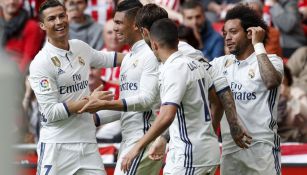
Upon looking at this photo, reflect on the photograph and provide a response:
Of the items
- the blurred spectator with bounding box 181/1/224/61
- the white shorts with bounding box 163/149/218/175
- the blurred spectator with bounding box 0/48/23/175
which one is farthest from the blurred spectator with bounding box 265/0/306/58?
the blurred spectator with bounding box 0/48/23/175

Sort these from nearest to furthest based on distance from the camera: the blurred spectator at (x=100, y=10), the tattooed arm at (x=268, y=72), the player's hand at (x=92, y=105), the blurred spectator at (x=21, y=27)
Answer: the player's hand at (x=92, y=105) < the tattooed arm at (x=268, y=72) < the blurred spectator at (x=21, y=27) < the blurred spectator at (x=100, y=10)

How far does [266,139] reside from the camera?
5809mm

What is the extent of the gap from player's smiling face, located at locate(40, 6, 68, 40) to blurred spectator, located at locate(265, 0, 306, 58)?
552cm

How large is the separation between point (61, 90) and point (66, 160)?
601mm

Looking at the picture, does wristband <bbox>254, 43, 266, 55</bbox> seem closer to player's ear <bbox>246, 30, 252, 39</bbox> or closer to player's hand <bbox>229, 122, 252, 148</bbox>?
player's ear <bbox>246, 30, 252, 39</bbox>

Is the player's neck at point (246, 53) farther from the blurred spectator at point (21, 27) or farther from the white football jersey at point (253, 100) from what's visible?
the blurred spectator at point (21, 27)

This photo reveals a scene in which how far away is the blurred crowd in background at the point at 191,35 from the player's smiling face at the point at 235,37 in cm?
287

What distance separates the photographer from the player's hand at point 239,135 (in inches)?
218

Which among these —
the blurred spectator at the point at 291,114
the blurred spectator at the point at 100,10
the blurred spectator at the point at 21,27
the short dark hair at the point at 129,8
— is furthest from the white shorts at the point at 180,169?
the blurred spectator at the point at 100,10

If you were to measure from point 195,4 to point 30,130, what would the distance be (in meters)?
3.03

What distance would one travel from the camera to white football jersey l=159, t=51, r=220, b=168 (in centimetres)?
480

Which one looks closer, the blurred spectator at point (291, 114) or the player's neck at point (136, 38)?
the player's neck at point (136, 38)

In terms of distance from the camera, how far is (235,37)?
231 inches

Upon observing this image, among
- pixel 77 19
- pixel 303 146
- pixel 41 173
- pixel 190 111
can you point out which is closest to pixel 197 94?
pixel 190 111
